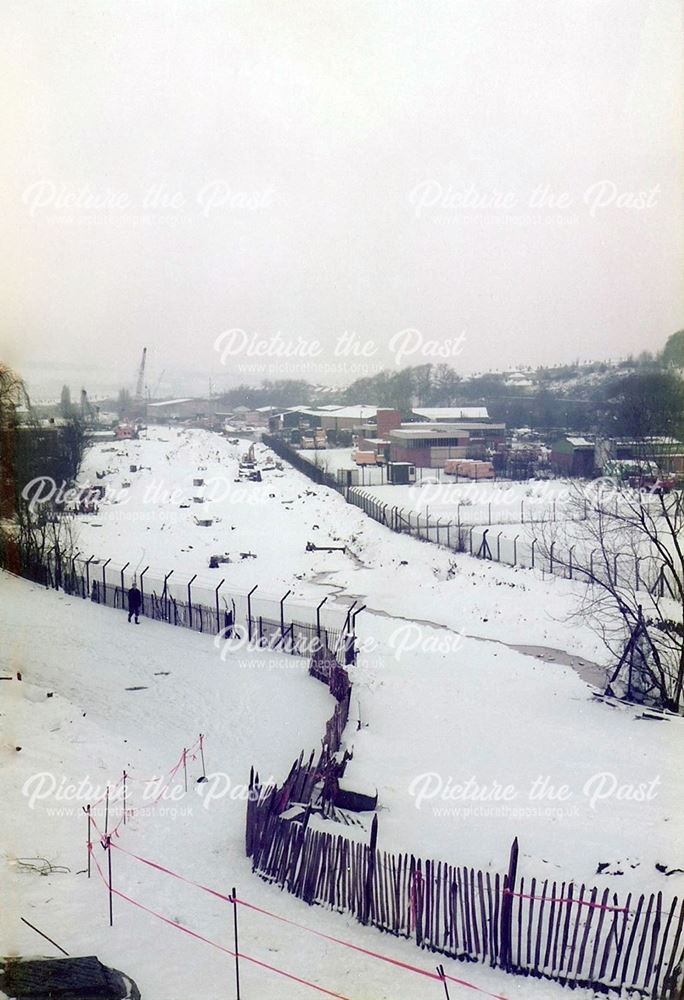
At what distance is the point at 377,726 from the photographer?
967 cm

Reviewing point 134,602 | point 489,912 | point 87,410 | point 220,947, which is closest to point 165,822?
point 220,947

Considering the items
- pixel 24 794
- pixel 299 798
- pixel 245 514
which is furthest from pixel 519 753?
pixel 245 514

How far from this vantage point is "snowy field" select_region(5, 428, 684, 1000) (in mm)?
5750

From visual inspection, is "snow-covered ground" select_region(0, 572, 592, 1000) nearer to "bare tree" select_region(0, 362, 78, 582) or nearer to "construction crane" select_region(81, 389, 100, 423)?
"bare tree" select_region(0, 362, 78, 582)

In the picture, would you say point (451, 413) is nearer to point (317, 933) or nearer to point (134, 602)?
point (134, 602)

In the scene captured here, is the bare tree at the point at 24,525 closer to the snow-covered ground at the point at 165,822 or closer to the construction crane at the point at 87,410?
the snow-covered ground at the point at 165,822

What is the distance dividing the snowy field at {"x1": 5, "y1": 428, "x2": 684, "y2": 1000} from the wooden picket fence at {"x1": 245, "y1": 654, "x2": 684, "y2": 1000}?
158 mm

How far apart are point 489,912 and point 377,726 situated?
15.2 feet

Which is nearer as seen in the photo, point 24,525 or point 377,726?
point 377,726

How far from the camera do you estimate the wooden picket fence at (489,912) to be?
15.5 feet

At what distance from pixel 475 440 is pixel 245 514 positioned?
14.3m

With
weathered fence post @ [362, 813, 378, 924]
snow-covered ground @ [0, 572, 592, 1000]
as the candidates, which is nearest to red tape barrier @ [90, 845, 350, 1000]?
snow-covered ground @ [0, 572, 592, 1000]

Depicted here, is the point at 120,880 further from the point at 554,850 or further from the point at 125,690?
the point at 125,690

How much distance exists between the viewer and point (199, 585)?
17016 mm
